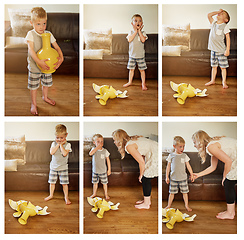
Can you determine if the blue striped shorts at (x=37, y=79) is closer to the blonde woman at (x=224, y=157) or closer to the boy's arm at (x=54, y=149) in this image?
the boy's arm at (x=54, y=149)

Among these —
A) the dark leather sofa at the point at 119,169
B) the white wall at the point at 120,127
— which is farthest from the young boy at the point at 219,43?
the dark leather sofa at the point at 119,169

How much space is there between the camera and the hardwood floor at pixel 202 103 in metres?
2.45

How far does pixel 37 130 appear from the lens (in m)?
2.49

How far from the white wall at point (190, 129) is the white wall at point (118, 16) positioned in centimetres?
66

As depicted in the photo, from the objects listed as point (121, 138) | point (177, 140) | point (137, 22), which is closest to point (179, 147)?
point (177, 140)

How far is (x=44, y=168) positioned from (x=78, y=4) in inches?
45.0

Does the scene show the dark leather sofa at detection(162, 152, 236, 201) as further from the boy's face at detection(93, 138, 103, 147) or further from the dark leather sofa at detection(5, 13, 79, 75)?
the dark leather sofa at detection(5, 13, 79, 75)

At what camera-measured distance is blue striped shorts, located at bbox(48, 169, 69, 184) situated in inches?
96.9

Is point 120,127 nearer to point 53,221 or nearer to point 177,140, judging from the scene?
point 177,140

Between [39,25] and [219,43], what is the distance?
1227mm

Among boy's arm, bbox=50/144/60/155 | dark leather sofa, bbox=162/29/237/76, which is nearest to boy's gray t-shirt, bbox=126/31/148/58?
dark leather sofa, bbox=162/29/237/76

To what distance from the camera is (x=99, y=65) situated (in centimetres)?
247

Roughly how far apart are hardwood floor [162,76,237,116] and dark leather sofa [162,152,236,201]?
0.29 meters
